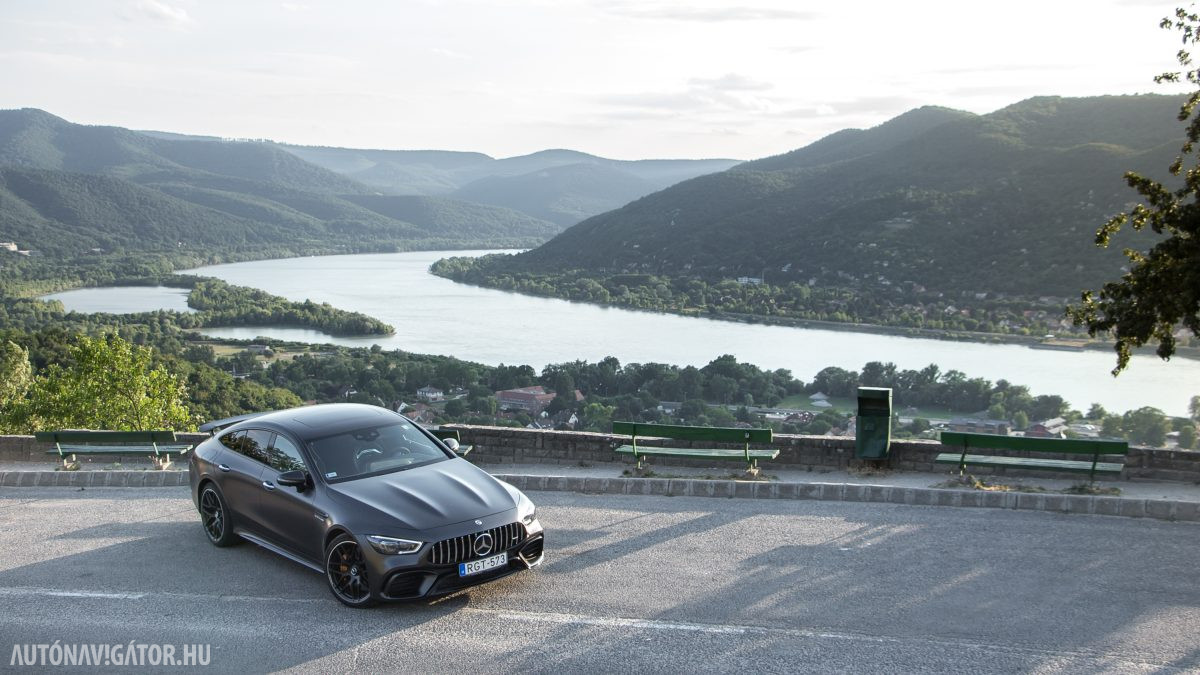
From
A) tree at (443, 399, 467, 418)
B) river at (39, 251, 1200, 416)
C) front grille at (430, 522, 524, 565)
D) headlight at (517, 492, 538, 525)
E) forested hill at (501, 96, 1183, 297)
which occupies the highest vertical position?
forested hill at (501, 96, 1183, 297)

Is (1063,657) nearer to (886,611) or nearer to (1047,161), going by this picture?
(886,611)

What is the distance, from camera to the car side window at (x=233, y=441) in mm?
8211

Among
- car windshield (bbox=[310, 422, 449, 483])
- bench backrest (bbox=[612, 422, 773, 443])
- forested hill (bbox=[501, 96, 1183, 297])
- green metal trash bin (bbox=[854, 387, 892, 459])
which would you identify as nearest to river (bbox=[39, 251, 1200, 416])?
forested hill (bbox=[501, 96, 1183, 297])

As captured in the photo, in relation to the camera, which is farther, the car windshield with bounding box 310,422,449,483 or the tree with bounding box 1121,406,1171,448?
the tree with bounding box 1121,406,1171,448

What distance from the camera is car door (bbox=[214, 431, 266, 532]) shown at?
7.86 m

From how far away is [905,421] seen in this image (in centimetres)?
2870

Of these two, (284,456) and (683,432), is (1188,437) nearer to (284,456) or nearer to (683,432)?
(683,432)

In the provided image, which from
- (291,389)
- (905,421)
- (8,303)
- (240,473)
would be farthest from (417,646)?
(8,303)

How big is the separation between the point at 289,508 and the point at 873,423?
6.47m

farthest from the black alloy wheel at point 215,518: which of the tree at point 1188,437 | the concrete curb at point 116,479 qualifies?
the tree at point 1188,437

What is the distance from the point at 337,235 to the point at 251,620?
197134 millimetres

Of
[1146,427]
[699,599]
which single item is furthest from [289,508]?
[1146,427]

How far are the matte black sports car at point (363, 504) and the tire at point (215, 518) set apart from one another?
1 centimetres

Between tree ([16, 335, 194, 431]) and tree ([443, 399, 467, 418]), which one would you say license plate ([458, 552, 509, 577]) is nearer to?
tree ([16, 335, 194, 431])
